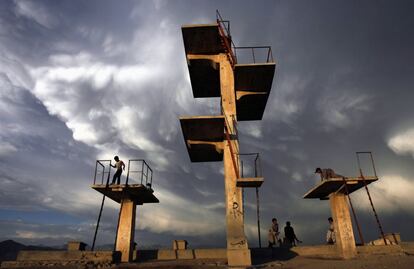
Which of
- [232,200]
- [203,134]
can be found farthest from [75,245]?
[203,134]

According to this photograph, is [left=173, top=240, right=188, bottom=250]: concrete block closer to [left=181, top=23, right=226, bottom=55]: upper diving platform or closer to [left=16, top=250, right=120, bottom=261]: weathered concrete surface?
[left=16, top=250, right=120, bottom=261]: weathered concrete surface

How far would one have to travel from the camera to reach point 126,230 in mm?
16172

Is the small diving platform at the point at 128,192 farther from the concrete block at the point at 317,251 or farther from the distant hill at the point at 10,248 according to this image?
the distant hill at the point at 10,248

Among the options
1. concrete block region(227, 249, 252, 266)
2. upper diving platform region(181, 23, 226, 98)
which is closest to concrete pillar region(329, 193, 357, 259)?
concrete block region(227, 249, 252, 266)

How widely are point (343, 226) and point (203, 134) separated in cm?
855

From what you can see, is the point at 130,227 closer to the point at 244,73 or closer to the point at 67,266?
the point at 67,266

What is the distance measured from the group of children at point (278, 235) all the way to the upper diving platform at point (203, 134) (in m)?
5.42

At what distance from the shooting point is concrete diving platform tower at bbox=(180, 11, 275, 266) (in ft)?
42.3

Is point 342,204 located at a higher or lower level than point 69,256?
higher

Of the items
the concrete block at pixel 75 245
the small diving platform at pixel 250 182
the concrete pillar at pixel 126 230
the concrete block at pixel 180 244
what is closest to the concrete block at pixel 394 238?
the small diving platform at pixel 250 182

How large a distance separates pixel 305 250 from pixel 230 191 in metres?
5.50

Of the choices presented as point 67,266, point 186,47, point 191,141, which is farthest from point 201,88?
point 67,266

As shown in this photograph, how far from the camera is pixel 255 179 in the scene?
1260 cm

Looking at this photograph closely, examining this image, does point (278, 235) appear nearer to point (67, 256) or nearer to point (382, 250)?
point (382, 250)
